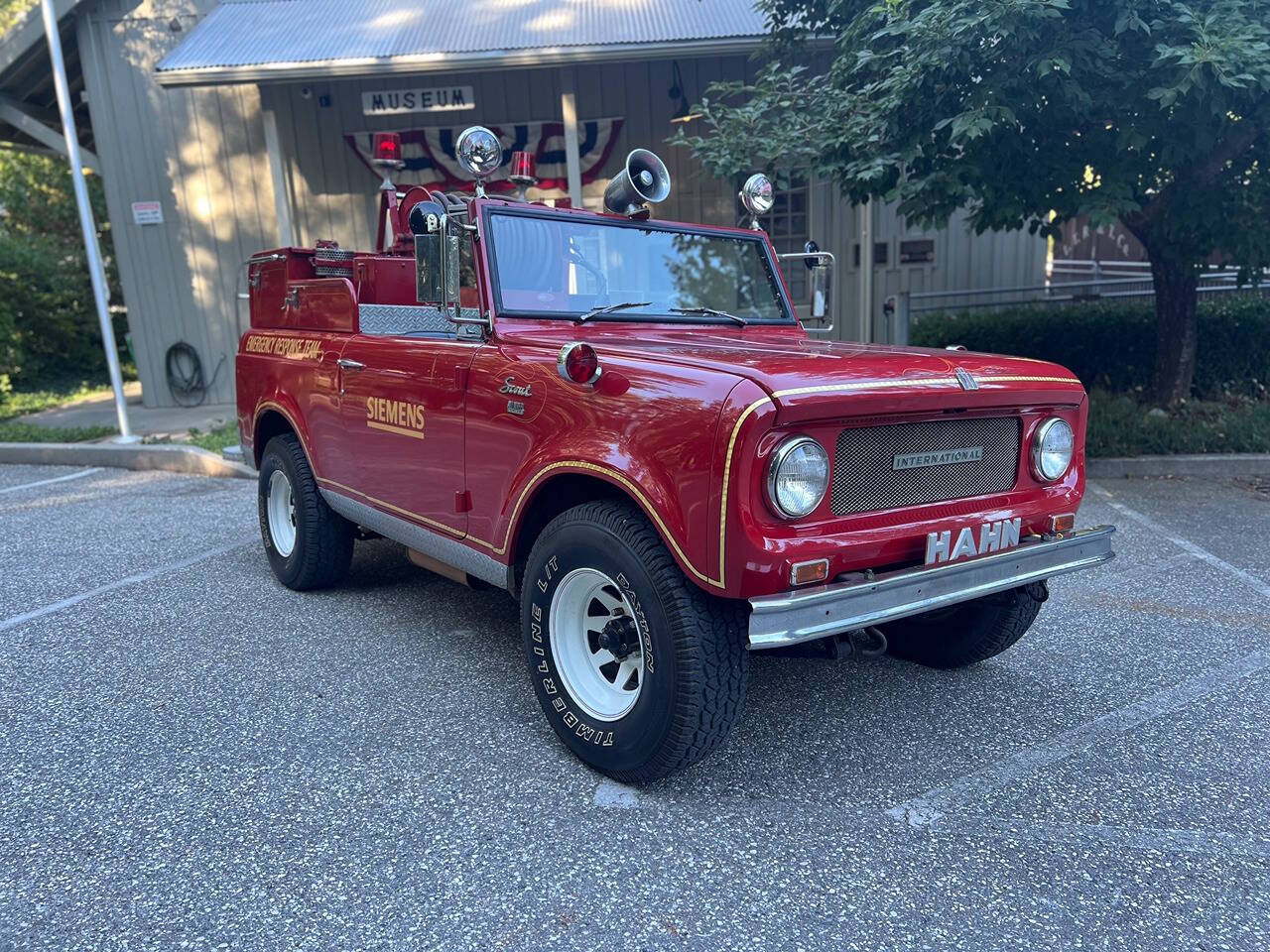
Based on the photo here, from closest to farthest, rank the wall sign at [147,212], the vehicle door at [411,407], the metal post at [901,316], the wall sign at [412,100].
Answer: the vehicle door at [411,407]
the metal post at [901,316]
the wall sign at [412,100]
the wall sign at [147,212]

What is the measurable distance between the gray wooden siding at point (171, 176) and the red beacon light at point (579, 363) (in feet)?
32.3

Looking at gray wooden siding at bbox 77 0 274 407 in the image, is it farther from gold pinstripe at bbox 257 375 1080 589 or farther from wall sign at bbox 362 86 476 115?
gold pinstripe at bbox 257 375 1080 589

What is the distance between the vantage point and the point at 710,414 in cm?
241

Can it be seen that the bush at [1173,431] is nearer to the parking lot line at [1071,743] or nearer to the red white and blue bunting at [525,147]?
the parking lot line at [1071,743]

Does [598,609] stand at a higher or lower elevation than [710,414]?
lower

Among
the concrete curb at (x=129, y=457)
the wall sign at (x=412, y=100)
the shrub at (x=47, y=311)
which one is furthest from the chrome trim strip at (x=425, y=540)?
the shrub at (x=47, y=311)

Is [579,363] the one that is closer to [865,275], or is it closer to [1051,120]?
[1051,120]

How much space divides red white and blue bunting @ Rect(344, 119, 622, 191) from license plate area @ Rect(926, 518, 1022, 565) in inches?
357

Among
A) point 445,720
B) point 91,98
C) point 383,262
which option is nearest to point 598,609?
point 445,720

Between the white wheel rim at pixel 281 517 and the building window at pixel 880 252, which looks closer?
the white wheel rim at pixel 281 517

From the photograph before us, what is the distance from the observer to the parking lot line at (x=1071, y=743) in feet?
9.06

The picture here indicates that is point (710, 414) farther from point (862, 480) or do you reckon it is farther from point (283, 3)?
point (283, 3)

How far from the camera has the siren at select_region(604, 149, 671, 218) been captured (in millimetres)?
3834

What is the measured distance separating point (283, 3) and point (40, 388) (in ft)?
26.1
